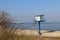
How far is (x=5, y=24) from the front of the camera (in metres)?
7.68

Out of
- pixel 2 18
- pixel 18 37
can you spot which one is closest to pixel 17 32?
pixel 18 37

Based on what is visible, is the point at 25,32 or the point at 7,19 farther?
the point at 25,32

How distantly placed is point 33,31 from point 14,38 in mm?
972

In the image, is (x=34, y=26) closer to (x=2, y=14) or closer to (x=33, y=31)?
(x=33, y=31)

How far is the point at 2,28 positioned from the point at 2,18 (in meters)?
0.34

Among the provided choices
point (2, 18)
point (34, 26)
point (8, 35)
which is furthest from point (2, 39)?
point (34, 26)

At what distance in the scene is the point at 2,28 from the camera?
7738 mm

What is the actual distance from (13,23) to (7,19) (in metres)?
0.24

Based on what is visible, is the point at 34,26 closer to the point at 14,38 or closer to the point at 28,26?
the point at 28,26

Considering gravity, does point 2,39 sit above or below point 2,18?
below

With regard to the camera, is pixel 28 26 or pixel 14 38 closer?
pixel 14 38

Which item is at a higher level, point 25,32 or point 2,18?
point 2,18

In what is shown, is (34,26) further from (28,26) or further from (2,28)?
(2,28)

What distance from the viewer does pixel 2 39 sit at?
763 centimetres
